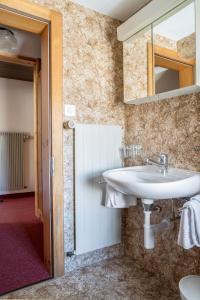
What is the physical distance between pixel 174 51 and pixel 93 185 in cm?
116

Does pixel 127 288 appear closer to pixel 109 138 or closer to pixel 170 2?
pixel 109 138

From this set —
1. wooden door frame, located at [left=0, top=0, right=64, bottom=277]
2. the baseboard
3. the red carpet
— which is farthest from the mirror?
the baseboard

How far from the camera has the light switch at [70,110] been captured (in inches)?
70.6

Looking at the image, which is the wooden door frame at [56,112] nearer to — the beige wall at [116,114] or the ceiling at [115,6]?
the beige wall at [116,114]

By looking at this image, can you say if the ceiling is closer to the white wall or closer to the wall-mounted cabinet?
the wall-mounted cabinet

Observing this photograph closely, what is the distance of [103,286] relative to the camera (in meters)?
1.63

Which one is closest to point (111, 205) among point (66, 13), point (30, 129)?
point (66, 13)

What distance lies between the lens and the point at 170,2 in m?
1.43

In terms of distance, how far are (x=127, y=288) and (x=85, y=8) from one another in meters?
2.19

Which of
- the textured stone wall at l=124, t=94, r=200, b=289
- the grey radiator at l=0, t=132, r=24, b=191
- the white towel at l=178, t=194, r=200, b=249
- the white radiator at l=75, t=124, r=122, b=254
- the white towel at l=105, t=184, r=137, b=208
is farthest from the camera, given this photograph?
the grey radiator at l=0, t=132, r=24, b=191

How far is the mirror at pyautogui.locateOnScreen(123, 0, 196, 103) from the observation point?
4.58ft

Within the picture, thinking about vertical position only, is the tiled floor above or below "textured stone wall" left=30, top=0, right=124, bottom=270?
below

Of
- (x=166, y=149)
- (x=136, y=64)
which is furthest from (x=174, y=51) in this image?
(x=166, y=149)

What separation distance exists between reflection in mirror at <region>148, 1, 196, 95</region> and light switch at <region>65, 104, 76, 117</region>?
0.61 meters
